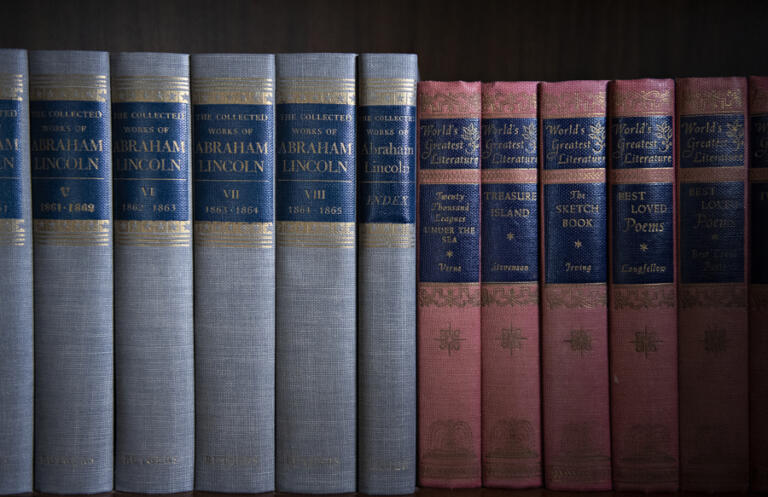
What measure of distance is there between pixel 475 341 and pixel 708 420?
0.83 feet

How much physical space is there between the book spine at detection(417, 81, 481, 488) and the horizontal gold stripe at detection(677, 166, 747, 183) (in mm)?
220

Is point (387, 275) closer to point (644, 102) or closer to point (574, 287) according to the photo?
point (574, 287)

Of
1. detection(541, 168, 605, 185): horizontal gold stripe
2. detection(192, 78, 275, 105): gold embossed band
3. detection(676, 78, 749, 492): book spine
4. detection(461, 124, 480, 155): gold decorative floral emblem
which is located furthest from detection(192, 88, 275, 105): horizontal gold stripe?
detection(676, 78, 749, 492): book spine

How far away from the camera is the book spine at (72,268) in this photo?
0.73 metres

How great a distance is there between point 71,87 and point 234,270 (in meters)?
0.25

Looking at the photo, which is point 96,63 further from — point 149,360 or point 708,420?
point 708,420

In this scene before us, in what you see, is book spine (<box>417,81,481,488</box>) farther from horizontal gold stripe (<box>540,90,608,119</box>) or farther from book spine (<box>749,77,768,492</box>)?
book spine (<box>749,77,768,492</box>)

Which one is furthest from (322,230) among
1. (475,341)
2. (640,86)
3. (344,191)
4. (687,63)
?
(687,63)

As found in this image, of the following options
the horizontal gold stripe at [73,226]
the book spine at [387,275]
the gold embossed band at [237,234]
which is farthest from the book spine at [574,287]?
the horizontal gold stripe at [73,226]

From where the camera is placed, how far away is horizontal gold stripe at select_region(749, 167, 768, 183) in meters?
0.74

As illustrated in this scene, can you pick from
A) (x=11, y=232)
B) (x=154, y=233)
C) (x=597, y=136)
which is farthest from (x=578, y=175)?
(x=11, y=232)

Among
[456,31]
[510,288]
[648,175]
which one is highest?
[456,31]

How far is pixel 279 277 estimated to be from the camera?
2.46ft

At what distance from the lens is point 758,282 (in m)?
0.74
